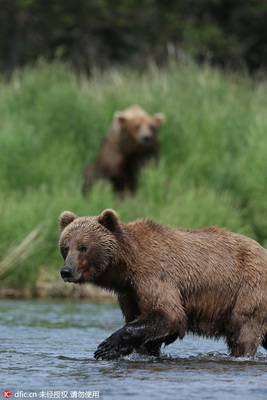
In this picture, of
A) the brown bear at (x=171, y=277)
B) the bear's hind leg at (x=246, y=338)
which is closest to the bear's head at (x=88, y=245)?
the brown bear at (x=171, y=277)

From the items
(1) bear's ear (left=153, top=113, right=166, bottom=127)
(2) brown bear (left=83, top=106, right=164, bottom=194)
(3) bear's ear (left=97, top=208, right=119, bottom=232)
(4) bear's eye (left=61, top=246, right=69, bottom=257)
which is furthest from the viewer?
(1) bear's ear (left=153, top=113, right=166, bottom=127)

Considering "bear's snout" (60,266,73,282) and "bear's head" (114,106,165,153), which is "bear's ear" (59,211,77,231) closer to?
"bear's snout" (60,266,73,282)

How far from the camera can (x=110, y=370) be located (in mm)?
8289

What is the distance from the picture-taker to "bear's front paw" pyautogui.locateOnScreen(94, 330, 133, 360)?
852 cm

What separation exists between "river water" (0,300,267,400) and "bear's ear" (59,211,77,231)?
1.06 m

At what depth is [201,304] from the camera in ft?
29.2

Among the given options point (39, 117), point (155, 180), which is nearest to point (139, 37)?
point (39, 117)

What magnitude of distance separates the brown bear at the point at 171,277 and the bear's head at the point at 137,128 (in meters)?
9.73

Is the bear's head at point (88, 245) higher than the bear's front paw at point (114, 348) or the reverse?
higher

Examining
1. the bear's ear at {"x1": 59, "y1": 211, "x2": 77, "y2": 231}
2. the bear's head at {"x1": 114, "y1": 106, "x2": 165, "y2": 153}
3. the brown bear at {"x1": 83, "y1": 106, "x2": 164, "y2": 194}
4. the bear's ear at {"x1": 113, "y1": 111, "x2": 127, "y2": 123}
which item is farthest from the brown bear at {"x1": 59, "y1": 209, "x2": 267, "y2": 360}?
the bear's ear at {"x1": 113, "y1": 111, "x2": 127, "y2": 123}

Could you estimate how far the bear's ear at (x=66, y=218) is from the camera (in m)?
8.91

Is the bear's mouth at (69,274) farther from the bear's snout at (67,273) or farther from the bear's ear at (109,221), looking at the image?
the bear's ear at (109,221)

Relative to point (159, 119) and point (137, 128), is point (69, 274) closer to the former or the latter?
point (159, 119)

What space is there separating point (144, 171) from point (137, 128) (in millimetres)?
2102
